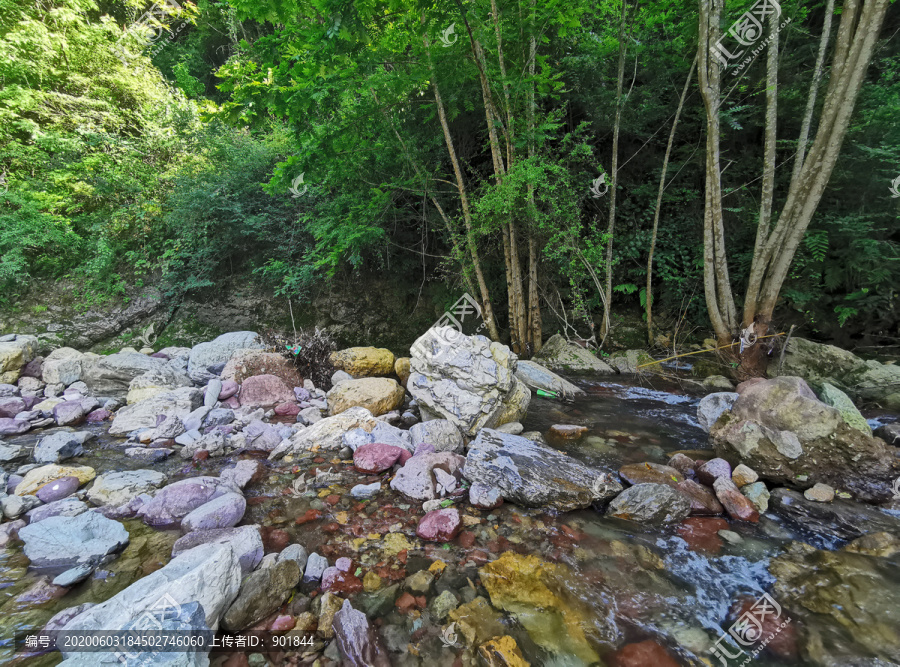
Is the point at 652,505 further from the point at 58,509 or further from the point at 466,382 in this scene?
the point at 58,509

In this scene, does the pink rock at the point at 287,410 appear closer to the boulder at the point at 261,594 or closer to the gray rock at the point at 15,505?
the gray rock at the point at 15,505

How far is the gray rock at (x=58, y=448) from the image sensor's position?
3.71m

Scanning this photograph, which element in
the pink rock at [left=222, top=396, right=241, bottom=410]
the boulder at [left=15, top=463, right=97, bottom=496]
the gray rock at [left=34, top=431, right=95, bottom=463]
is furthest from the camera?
the pink rock at [left=222, top=396, right=241, bottom=410]

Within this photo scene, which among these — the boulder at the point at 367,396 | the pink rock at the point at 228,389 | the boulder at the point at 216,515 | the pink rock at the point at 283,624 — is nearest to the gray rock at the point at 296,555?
the pink rock at the point at 283,624

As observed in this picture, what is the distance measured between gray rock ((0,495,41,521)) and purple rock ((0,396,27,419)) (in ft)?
10.0

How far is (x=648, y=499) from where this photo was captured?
2887 millimetres

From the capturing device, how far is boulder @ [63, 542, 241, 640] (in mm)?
1677

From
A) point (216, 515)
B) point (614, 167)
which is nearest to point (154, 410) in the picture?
point (216, 515)

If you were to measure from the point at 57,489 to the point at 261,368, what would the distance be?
2964 millimetres

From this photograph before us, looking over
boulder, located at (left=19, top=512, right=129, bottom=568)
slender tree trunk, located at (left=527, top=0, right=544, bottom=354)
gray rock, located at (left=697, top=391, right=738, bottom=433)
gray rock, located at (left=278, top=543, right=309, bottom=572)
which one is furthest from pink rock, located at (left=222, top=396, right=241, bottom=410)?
gray rock, located at (left=697, top=391, right=738, bottom=433)

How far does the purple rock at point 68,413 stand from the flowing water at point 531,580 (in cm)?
198

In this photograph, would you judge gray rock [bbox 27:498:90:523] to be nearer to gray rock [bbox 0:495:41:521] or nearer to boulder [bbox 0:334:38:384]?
gray rock [bbox 0:495:41:521]

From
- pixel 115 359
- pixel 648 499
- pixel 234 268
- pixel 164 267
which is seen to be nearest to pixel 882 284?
pixel 648 499

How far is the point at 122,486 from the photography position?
3.12 meters
